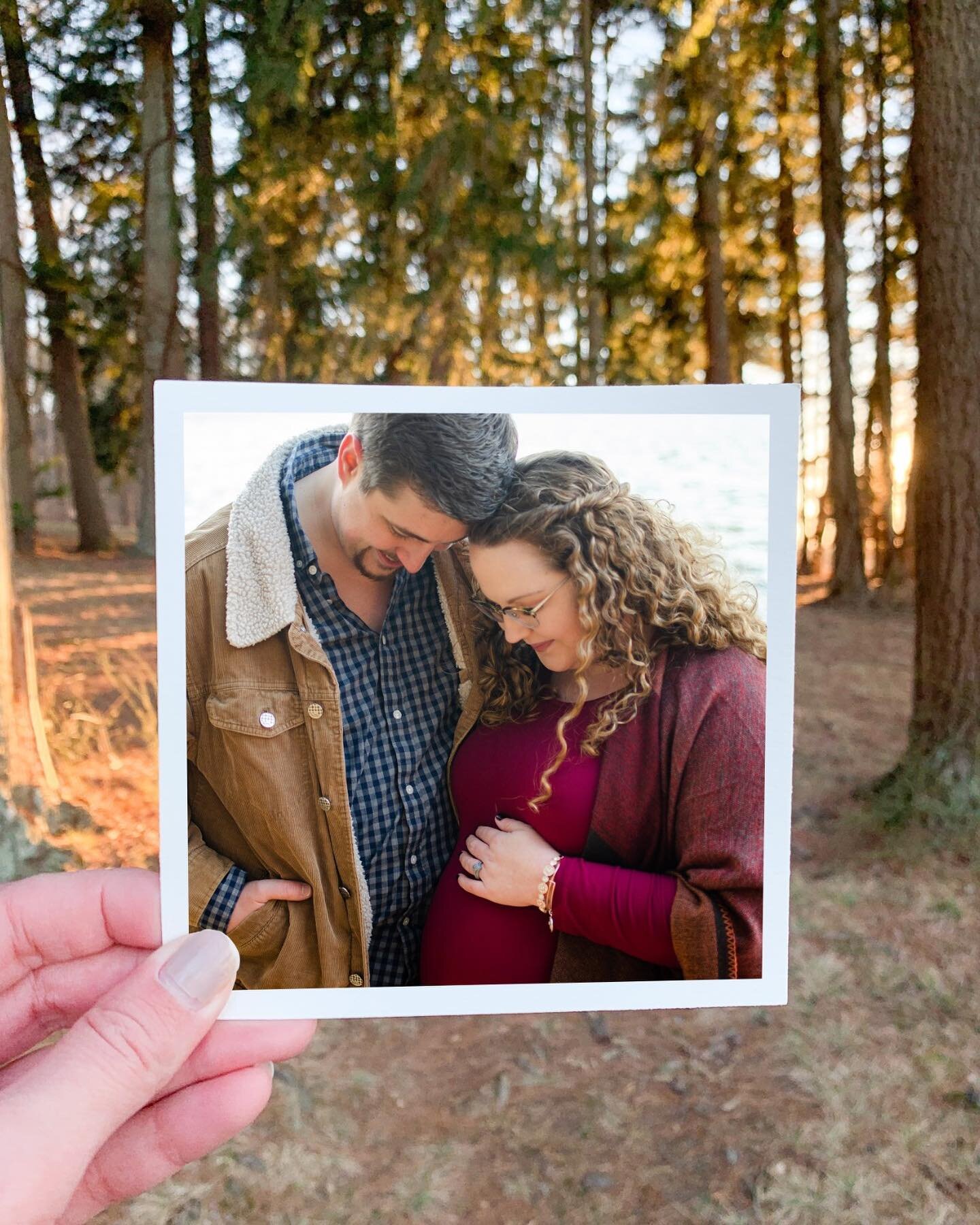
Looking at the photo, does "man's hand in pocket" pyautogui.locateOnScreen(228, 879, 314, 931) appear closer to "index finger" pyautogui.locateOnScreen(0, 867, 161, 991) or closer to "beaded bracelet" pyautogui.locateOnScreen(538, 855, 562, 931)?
"index finger" pyautogui.locateOnScreen(0, 867, 161, 991)

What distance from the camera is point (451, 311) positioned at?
198 inches

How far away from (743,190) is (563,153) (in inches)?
109

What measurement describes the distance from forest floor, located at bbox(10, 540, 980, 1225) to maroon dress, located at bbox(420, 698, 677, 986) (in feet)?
3.94

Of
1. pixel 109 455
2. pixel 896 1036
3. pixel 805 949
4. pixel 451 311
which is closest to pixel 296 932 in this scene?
pixel 896 1036

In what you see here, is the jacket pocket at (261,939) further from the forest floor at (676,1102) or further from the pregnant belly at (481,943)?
the forest floor at (676,1102)

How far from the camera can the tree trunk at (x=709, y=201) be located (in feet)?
18.7

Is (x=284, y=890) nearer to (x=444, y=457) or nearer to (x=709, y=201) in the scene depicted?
(x=444, y=457)

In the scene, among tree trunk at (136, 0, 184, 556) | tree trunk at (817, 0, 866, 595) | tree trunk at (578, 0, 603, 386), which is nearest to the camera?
tree trunk at (136, 0, 184, 556)

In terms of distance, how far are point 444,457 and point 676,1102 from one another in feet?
5.95

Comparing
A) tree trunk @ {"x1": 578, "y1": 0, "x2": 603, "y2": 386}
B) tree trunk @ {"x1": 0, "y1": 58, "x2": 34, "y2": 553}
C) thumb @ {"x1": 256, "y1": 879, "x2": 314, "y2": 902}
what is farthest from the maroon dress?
tree trunk @ {"x1": 578, "y1": 0, "x2": 603, "y2": 386}

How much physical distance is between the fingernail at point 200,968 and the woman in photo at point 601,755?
22cm

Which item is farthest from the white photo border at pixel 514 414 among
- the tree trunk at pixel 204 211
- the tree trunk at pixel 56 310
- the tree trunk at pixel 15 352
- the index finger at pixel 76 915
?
the tree trunk at pixel 56 310

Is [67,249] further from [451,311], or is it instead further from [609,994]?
[609,994]

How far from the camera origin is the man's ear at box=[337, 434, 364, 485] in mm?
1044
